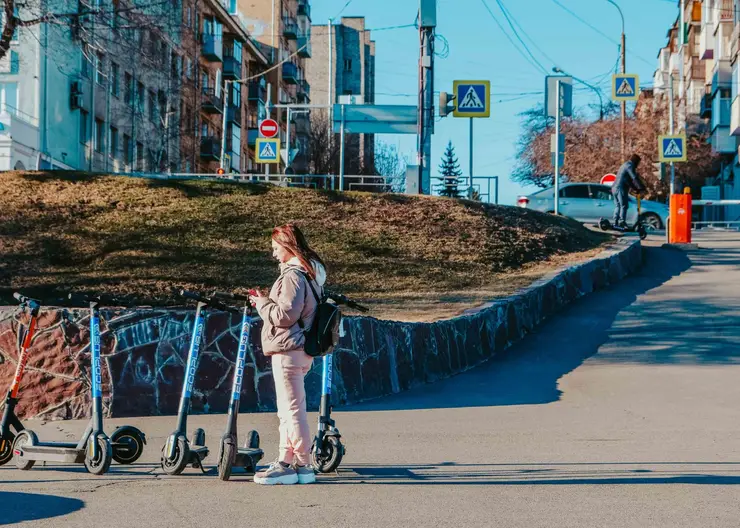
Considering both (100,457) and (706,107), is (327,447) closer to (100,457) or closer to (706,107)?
(100,457)

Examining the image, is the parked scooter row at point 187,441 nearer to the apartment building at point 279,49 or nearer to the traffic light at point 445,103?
the traffic light at point 445,103

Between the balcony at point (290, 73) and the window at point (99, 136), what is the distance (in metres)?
38.1

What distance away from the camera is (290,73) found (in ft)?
312

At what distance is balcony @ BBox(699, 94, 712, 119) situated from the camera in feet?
248

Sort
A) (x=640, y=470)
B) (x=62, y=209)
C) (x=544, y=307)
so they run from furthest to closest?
(x=62, y=209) → (x=544, y=307) → (x=640, y=470)

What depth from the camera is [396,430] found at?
1059 centimetres

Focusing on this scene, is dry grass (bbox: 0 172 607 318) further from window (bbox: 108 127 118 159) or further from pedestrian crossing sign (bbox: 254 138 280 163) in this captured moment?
window (bbox: 108 127 118 159)

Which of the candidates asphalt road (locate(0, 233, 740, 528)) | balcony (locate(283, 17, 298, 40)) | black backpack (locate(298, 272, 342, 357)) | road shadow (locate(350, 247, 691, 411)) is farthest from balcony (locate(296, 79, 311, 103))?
black backpack (locate(298, 272, 342, 357))

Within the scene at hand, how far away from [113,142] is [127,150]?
7.14ft

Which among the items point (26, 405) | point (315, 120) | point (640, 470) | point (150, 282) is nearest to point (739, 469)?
point (640, 470)

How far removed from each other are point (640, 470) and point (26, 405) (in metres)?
5.58

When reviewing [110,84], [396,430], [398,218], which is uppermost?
[110,84]

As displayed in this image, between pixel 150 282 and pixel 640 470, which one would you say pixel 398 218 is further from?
pixel 640 470

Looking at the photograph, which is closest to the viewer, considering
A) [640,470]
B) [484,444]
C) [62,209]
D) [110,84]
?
[640,470]
